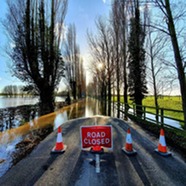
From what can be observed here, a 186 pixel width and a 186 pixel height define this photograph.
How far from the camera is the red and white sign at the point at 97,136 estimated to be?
478 cm

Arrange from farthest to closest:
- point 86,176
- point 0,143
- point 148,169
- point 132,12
Result: point 132,12 < point 0,143 < point 148,169 < point 86,176

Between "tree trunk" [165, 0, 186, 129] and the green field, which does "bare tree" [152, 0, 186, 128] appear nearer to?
"tree trunk" [165, 0, 186, 129]

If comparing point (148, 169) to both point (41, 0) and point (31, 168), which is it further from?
point (41, 0)

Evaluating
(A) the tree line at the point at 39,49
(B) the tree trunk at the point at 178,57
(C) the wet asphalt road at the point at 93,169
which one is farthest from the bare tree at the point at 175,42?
(A) the tree line at the point at 39,49

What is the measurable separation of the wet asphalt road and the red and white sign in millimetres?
321

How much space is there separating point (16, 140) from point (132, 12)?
44.7ft

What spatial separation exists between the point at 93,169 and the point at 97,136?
1077 millimetres

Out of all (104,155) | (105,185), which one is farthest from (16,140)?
(105,185)

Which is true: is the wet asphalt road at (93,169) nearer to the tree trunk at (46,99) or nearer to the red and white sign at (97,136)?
the red and white sign at (97,136)

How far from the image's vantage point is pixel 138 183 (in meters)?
3.24

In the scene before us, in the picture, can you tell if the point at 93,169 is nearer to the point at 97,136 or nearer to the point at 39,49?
the point at 97,136

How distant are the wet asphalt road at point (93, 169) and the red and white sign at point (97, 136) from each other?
0.32 m

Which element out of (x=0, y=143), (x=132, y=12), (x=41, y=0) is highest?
(x=41, y=0)

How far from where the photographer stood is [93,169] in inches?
152
